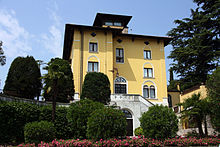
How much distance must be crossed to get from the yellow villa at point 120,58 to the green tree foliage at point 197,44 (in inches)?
87.8

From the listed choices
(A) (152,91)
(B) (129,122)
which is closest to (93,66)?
(A) (152,91)

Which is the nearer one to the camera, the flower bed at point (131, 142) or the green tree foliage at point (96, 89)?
the flower bed at point (131, 142)

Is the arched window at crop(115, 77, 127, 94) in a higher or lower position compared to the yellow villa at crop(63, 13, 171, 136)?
lower

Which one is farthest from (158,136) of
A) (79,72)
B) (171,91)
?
(171,91)

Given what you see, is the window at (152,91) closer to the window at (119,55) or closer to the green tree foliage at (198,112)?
the window at (119,55)

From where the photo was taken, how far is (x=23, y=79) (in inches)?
952

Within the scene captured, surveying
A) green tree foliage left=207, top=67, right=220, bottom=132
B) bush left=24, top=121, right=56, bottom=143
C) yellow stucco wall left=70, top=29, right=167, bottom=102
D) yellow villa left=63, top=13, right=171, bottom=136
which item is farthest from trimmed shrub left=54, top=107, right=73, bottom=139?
green tree foliage left=207, top=67, right=220, bottom=132

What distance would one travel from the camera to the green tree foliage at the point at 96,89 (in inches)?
917

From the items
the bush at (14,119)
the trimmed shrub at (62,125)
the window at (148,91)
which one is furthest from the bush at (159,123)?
the window at (148,91)

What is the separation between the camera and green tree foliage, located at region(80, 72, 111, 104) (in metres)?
23.3

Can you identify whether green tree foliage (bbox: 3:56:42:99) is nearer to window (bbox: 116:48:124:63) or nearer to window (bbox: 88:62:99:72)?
window (bbox: 88:62:99:72)

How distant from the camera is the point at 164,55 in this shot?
34.4 metres

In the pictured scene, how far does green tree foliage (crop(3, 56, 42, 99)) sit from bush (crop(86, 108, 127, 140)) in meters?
11.8

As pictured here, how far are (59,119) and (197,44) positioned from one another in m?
20.2
